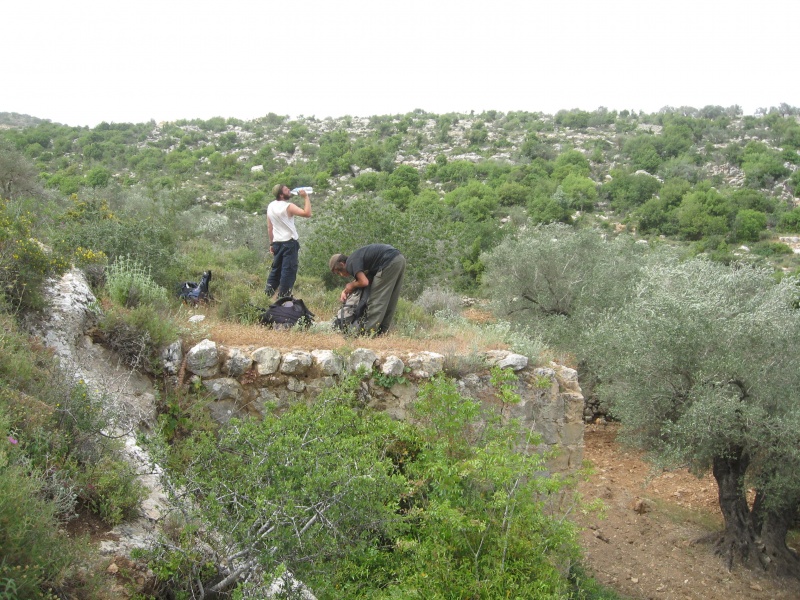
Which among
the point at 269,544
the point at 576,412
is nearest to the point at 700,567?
the point at 576,412

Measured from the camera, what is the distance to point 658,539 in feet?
29.2

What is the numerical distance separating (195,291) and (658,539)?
7633 millimetres

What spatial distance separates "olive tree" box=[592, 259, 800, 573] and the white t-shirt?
5.32 meters

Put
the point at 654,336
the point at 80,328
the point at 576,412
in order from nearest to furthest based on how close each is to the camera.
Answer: the point at 80,328, the point at 576,412, the point at 654,336

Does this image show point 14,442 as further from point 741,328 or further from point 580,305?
point 580,305

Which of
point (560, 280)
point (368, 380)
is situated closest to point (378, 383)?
point (368, 380)

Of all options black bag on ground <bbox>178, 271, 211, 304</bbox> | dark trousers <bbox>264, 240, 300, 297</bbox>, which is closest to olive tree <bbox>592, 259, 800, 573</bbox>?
dark trousers <bbox>264, 240, 300, 297</bbox>

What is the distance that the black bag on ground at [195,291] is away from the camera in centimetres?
762

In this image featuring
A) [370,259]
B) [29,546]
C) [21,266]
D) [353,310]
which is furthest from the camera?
[353,310]

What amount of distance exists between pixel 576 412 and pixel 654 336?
10.1 ft

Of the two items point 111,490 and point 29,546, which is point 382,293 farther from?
point 29,546

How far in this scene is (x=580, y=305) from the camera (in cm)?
1334

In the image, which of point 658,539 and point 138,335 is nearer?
point 138,335

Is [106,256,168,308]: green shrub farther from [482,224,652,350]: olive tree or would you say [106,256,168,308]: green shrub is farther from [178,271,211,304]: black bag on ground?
[482,224,652,350]: olive tree
